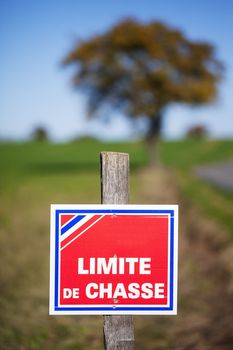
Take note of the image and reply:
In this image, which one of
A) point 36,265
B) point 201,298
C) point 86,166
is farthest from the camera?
point 86,166

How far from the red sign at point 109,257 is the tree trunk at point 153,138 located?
39.5 metres

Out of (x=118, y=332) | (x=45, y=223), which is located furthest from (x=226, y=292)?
(x=45, y=223)

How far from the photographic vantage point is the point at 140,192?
2239 centimetres

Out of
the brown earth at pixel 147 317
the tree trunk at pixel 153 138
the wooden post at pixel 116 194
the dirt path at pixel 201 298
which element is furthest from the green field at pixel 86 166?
the wooden post at pixel 116 194

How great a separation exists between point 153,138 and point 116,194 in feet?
131

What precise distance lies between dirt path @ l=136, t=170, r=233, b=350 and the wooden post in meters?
2.47

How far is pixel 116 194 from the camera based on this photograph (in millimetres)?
3275

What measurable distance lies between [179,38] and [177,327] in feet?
121

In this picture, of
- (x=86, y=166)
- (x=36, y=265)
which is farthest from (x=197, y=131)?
(x=36, y=265)

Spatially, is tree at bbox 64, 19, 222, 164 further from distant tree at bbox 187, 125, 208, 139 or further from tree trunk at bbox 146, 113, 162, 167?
distant tree at bbox 187, 125, 208, 139

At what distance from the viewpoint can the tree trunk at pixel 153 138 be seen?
42719mm

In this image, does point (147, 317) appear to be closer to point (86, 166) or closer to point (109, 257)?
point (109, 257)

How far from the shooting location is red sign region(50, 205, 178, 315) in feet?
10.6

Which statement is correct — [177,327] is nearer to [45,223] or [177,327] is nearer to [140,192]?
[45,223]
